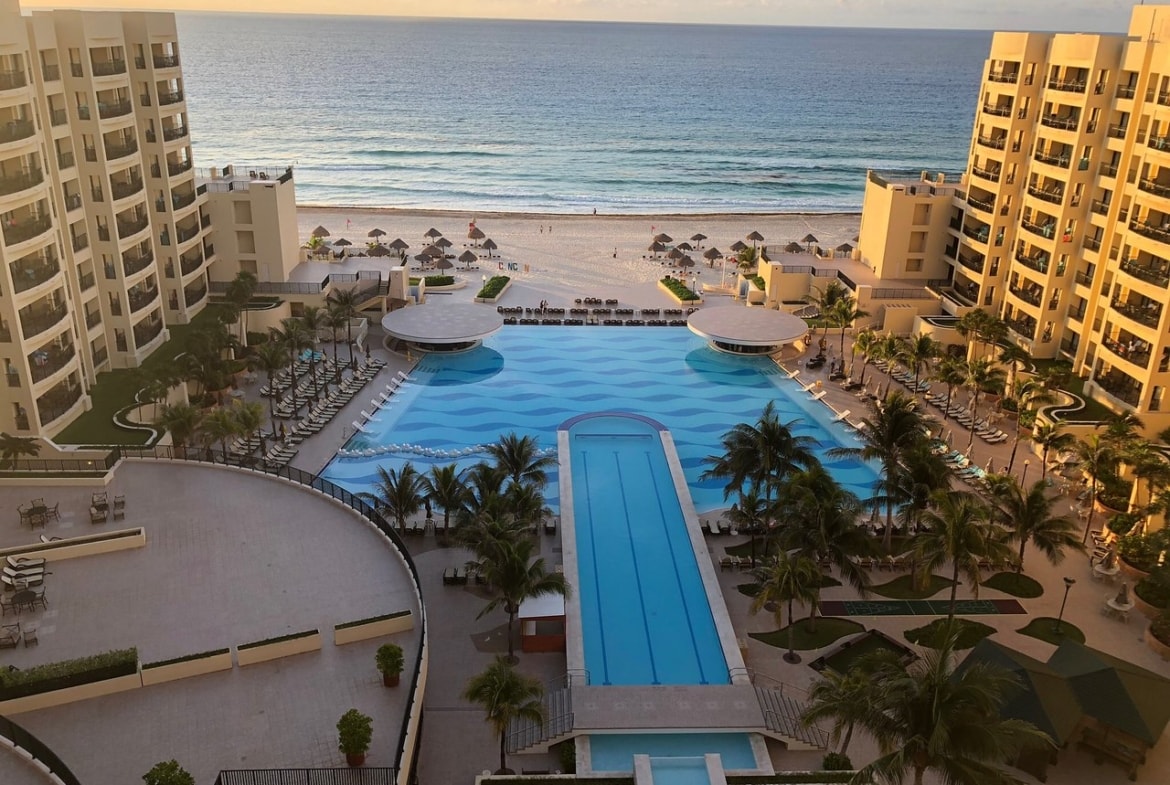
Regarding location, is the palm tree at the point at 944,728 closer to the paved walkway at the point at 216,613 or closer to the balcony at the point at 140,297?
the paved walkway at the point at 216,613

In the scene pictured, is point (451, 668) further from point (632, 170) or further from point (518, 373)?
point (632, 170)

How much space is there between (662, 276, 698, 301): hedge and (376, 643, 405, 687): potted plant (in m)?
46.3

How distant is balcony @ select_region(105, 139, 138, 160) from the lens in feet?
147

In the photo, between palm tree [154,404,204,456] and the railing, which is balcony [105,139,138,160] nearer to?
palm tree [154,404,204,456]

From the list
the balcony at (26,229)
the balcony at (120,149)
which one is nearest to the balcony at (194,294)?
the balcony at (120,149)

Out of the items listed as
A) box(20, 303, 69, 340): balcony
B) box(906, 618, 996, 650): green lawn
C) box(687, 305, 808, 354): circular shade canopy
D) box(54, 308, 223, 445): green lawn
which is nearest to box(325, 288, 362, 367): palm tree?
box(54, 308, 223, 445): green lawn

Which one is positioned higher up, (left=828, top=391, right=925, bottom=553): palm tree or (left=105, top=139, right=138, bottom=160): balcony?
(left=105, top=139, right=138, bottom=160): balcony

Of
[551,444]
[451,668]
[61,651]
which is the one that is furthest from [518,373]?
[61,651]

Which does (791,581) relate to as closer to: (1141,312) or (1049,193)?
(1141,312)

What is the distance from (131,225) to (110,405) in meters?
11.4

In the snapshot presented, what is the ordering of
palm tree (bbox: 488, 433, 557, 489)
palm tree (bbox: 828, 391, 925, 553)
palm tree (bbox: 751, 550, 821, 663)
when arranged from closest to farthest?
palm tree (bbox: 751, 550, 821, 663) → palm tree (bbox: 488, 433, 557, 489) → palm tree (bbox: 828, 391, 925, 553)

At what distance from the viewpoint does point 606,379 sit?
5322cm

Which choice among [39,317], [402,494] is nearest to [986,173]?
[402,494]

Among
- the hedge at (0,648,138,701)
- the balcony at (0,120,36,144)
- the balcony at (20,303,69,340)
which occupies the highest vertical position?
the balcony at (0,120,36,144)
